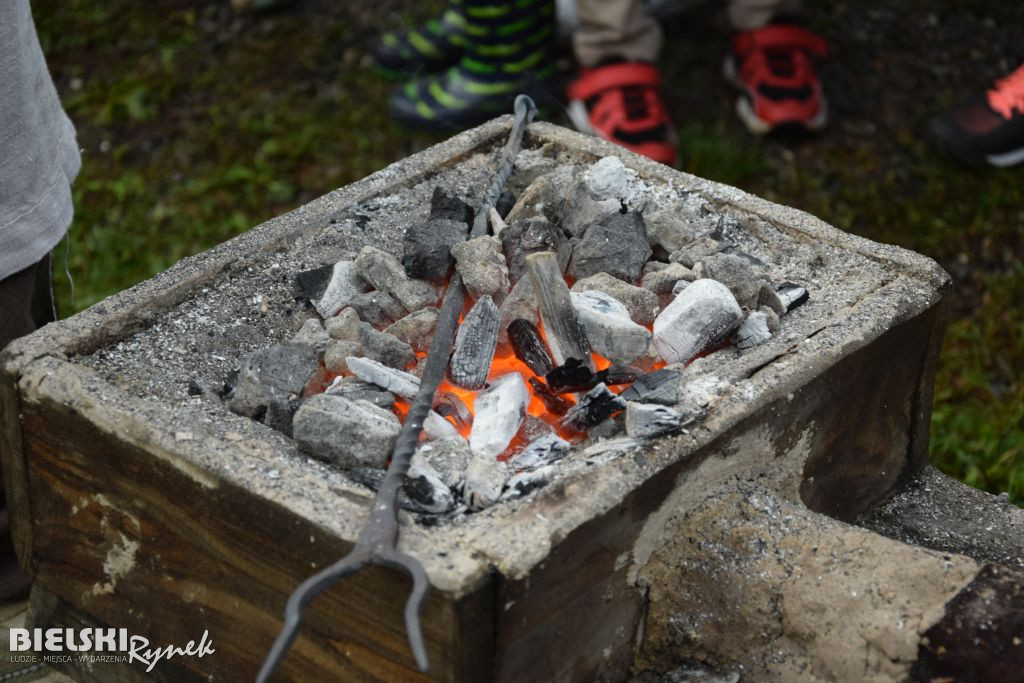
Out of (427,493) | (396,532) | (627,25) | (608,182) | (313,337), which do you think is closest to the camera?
(396,532)

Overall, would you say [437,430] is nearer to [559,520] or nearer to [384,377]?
[384,377]

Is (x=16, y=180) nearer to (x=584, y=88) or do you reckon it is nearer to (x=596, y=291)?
(x=596, y=291)

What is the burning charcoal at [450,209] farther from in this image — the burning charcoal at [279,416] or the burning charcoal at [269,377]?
the burning charcoal at [279,416]

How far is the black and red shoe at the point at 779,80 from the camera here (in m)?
4.10

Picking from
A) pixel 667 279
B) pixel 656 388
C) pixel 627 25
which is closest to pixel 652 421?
pixel 656 388

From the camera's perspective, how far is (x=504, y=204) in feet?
8.13

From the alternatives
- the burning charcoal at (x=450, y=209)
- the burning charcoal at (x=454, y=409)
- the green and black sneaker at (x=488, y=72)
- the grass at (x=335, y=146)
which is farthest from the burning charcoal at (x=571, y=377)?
the green and black sneaker at (x=488, y=72)

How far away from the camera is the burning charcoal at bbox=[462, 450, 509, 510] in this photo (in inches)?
70.2

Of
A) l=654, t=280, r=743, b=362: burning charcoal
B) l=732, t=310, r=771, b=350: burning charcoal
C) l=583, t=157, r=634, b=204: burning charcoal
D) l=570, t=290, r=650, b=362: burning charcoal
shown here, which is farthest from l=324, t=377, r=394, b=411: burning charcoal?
l=583, t=157, r=634, b=204: burning charcoal

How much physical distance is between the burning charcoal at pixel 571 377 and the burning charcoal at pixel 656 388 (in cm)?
7

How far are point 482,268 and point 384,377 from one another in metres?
0.31

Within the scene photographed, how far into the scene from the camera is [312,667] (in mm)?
1857

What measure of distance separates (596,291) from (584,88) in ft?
6.96

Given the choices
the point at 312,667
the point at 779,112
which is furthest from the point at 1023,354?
the point at 312,667
